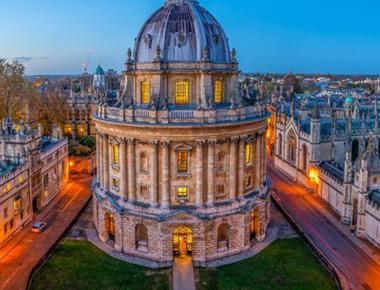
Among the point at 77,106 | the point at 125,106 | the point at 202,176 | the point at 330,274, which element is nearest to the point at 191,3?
the point at 125,106

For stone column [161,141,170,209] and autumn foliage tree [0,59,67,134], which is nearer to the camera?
stone column [161,141,170,209]

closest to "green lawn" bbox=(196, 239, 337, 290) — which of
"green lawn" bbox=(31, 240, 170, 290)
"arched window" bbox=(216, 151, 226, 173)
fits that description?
A: "green lawn" bbox=(31, 240, 170, 290)

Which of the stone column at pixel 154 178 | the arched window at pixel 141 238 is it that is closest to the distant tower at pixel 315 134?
the stone column at pixel 154 178

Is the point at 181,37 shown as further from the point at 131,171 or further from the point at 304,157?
the point at 304,157

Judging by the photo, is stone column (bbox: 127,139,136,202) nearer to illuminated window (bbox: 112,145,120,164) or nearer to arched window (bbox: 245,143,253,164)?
illuminated window (bbox: 112,145,120,164)

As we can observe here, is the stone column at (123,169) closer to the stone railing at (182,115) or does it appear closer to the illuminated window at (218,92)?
the stone railing at (182,115)

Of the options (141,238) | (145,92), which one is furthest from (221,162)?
(141,238)
